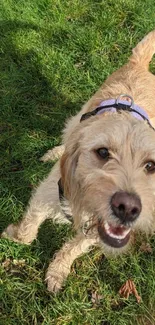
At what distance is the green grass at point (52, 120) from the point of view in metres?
3.47

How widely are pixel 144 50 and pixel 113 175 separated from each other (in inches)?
68.3

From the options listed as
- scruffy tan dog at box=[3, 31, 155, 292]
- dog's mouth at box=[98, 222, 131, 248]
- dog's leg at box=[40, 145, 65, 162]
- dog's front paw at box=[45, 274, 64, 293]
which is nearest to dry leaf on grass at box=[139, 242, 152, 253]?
dog's front paw at box=[45, 274, 64, 293]

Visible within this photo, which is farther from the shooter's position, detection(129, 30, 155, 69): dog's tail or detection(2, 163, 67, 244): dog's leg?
detection(129, 30, 155, 69): dog's tail

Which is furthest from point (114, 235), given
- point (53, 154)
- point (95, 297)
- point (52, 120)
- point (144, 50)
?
point (52, 120)

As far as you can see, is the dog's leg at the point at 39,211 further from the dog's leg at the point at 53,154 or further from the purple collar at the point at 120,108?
the dog's leg at the point at 53,154

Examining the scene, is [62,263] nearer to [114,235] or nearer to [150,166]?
[114,235]

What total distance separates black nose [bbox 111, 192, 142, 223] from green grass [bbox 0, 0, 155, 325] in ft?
4.84

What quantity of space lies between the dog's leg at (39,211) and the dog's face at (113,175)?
510 millimetres

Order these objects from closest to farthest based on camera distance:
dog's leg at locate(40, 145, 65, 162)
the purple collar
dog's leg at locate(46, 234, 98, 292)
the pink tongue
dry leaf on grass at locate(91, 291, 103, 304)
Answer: the pink tongue
the purple collar
dog's leg at locate(46, 234, 98, 292)
dry leaf on grass at locate(91, 291, 103, 304)
dog's leg at locate(40, 145, 65, 162)

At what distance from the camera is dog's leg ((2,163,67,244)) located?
10.5 ft

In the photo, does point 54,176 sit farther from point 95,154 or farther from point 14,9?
point 14,9

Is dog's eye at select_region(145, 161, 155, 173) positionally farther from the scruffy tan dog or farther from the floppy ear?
the floppy ear

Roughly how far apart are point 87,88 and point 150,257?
189 cm

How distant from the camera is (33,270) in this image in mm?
3551
